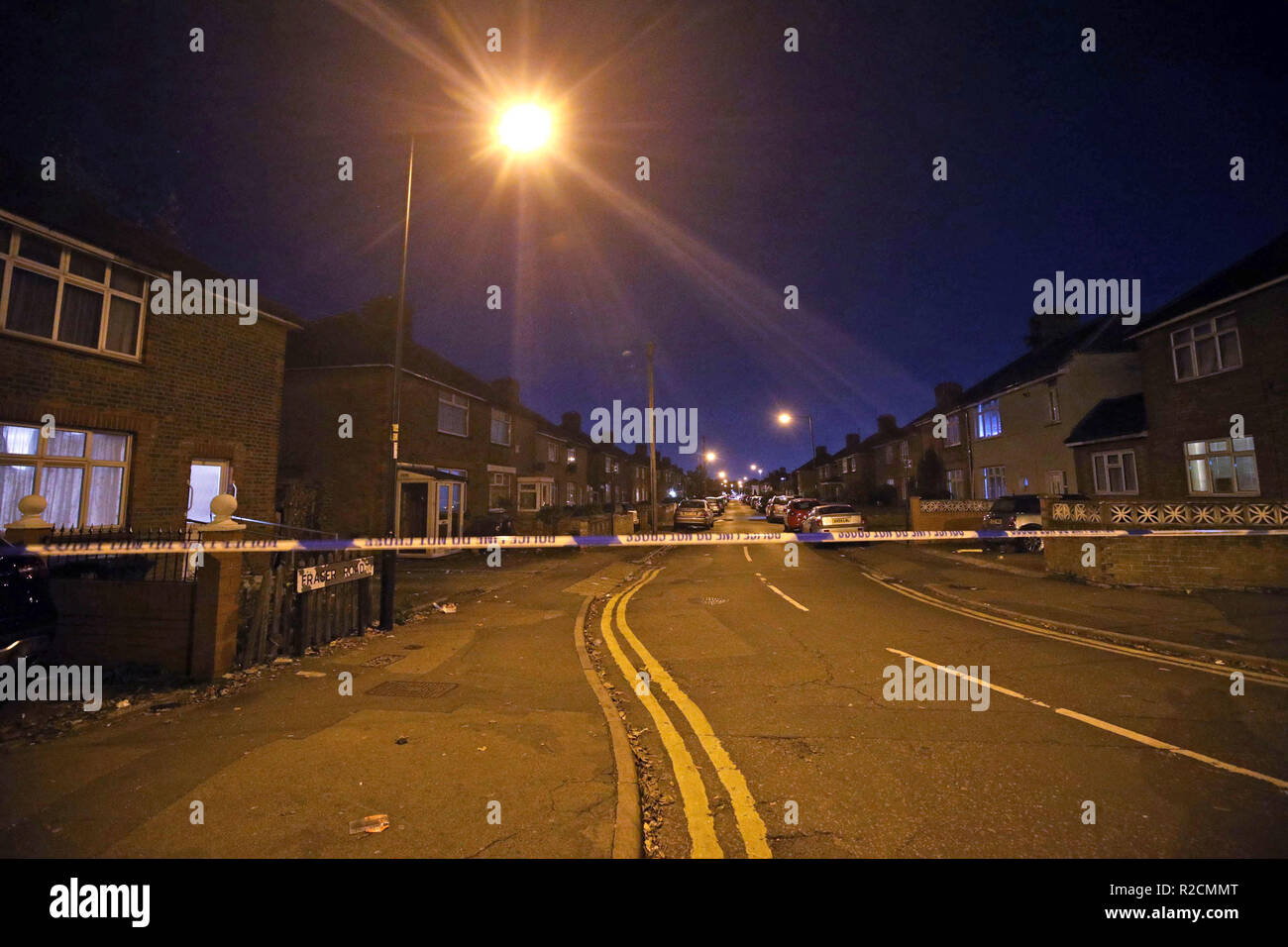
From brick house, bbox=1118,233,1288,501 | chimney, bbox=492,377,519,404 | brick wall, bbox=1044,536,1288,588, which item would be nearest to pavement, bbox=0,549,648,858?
brick wall, bbox=1044,536,1288,588

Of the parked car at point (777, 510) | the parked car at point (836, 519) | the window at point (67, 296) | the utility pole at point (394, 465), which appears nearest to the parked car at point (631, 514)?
the parked car at point (836, 519)

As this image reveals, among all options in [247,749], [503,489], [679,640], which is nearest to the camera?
[247,749]

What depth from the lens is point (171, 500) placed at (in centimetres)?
1028

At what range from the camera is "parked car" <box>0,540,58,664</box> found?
4.78 meters

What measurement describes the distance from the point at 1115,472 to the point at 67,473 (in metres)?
29.8

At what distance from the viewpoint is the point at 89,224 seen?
31.4ft

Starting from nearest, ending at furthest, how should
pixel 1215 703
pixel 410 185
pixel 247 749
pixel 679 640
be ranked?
pixel 247 749 → pixel 1215 703 → pixel 679 640 → pixel 410 185

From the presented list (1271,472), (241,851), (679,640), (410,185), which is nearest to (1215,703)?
(679,640)

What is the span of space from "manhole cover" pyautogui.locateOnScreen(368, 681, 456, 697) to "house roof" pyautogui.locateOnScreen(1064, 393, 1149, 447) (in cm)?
2305

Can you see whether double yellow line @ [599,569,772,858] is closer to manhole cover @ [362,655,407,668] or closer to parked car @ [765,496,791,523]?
manhole cover @ [362,655,407,668]

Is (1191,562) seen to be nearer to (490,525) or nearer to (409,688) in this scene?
(409,688)
